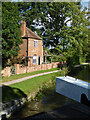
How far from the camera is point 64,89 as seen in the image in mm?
10586

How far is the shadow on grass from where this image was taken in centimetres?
1243

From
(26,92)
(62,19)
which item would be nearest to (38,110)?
(26,92)

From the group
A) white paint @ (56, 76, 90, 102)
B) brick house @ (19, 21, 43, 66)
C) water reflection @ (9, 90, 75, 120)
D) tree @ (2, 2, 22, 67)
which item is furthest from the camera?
brick house @ (19, 21, 43, 66)

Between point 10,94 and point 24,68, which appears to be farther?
point 24,68

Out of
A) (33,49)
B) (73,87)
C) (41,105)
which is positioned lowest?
(41,105)

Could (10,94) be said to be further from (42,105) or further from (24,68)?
(24,68)

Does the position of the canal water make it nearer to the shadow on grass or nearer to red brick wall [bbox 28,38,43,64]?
the shadow on grass

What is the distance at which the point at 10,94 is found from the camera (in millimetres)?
13273

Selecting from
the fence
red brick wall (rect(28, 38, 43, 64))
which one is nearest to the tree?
the fence

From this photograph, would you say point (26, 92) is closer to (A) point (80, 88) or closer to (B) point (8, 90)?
(B) point (8, 90)

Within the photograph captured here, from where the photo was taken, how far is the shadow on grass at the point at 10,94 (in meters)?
12.4

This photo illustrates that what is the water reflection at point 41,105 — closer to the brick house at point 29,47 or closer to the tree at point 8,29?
the tree at point 8,29

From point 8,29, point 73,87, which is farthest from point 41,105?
point 8,29

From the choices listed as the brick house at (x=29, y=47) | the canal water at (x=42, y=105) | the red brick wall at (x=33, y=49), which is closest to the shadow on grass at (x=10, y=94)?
the canal water at (x=42, y=105)
